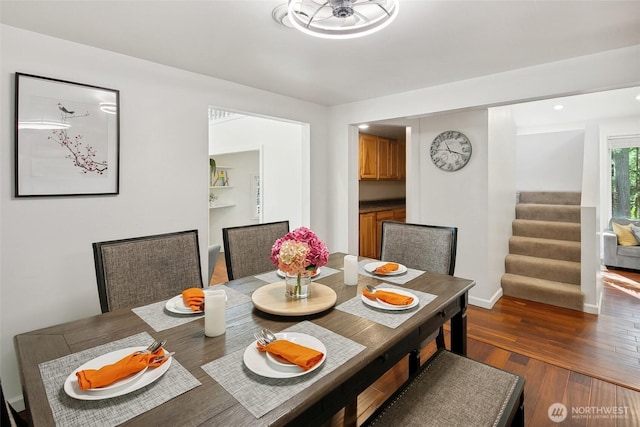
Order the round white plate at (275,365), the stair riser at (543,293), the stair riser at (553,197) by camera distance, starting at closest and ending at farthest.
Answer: the round white plate at (275,365)
the stair riser at (543,293)
the stair riser at (553,197)

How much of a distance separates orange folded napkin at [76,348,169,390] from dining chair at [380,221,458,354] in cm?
171

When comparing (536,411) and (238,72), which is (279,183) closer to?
(238,72)

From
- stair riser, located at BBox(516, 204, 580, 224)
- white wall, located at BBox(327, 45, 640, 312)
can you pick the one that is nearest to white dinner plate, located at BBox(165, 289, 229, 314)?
white wall, located at BBox(327, 45, 640, 312)

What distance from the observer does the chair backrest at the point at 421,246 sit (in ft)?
6.86

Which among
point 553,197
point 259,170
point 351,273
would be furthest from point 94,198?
point 553,197

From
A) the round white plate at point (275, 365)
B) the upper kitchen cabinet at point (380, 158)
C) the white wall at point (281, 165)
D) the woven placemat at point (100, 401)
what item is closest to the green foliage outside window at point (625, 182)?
the upper kitchen cabinet at point (380, 158)

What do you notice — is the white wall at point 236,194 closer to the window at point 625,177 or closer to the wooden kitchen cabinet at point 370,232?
the wooden kitchen cabinet at point 370,232

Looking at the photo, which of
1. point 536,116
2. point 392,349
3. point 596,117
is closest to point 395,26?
point 392,349

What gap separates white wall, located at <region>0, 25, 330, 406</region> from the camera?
5.98ft

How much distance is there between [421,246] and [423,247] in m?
0.02

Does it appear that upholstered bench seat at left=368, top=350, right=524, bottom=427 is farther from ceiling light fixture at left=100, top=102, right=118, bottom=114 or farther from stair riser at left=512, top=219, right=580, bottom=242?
stair riser at left=512, top=219, right=580, bottom=242

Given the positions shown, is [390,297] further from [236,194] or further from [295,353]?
[236,194]

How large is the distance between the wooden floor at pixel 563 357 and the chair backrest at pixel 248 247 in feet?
3.39

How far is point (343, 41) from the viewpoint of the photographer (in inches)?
78.7
